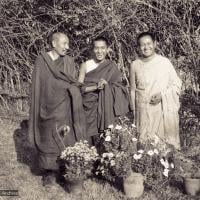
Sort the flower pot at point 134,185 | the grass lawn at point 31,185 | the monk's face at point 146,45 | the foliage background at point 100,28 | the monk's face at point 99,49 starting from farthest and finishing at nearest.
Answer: the foliage background at point 100,28, the monk's face at point 99,49, the monk's face at point 146,45, the grass lawn at point 31,185, the flower pot at point 134,185

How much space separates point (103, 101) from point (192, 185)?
4.69 ft

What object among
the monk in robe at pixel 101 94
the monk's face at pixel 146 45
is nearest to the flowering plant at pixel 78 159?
the monk in robe at pixel 101 94

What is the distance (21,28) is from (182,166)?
16.3 ft

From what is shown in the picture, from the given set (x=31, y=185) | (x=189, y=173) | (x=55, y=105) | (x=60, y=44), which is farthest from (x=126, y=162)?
(x=60, y=44)

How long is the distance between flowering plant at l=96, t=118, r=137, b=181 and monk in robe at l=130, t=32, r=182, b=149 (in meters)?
0.28

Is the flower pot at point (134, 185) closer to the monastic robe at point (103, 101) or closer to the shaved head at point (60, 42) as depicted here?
the monastic robe at point (103, 101)

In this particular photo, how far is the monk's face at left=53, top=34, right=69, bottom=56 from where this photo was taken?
5.55 meters

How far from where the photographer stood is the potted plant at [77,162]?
532 cm

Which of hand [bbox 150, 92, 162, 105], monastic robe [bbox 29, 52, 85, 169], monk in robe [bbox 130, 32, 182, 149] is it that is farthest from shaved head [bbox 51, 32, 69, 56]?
hand [bbox 150, 92, 162, 105]

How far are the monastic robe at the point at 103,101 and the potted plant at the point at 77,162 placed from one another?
1.30 ft

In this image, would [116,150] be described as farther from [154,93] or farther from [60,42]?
[60,42]

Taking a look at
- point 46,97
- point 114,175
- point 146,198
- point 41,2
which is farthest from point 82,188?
point 41,2

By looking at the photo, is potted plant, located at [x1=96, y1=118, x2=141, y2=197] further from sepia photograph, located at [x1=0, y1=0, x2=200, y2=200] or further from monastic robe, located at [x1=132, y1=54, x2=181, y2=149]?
monastic robe, located at [x1=132, y1=54, x2=181, y2=149]

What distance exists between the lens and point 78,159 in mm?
5340
